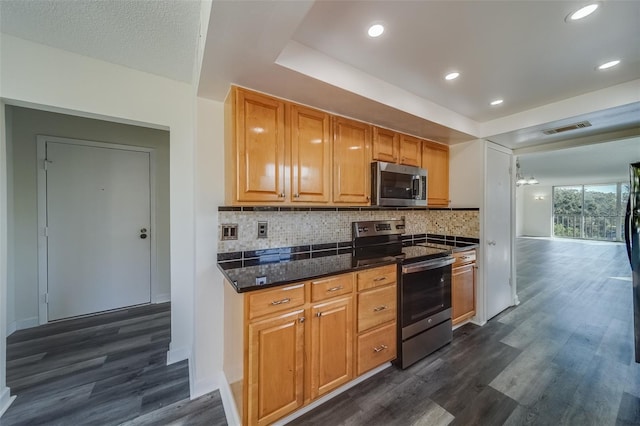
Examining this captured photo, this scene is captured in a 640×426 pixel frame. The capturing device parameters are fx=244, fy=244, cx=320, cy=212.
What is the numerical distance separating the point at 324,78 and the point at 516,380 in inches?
107

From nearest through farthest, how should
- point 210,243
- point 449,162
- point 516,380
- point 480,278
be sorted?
point 210,243 < point 516,380 < point 480,278 < point 449,162

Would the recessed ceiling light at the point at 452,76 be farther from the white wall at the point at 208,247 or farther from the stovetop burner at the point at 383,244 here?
the white wall at the point at 208,247

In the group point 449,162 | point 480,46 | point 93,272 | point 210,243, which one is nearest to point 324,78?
point 480,46

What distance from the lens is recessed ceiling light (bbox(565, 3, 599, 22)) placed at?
1.24 meters

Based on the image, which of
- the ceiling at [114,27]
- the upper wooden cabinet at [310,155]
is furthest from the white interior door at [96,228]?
the upper wooden cabinet at [310,155]

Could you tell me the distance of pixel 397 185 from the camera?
2418 mm

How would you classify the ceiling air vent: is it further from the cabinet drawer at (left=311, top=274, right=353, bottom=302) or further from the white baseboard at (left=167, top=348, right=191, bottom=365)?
the white baseboard at (left=167, top=348, right=191, bottom=365)

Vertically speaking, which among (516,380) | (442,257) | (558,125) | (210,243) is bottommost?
(516,380)

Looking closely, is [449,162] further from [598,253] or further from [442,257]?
[598,253]

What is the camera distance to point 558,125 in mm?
2424

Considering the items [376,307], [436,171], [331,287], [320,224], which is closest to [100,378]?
[331,287]

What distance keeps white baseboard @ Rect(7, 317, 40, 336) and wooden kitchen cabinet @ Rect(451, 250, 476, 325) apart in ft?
15.1

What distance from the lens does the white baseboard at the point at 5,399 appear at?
162cm

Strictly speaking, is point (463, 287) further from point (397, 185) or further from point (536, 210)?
point (536, 210)
